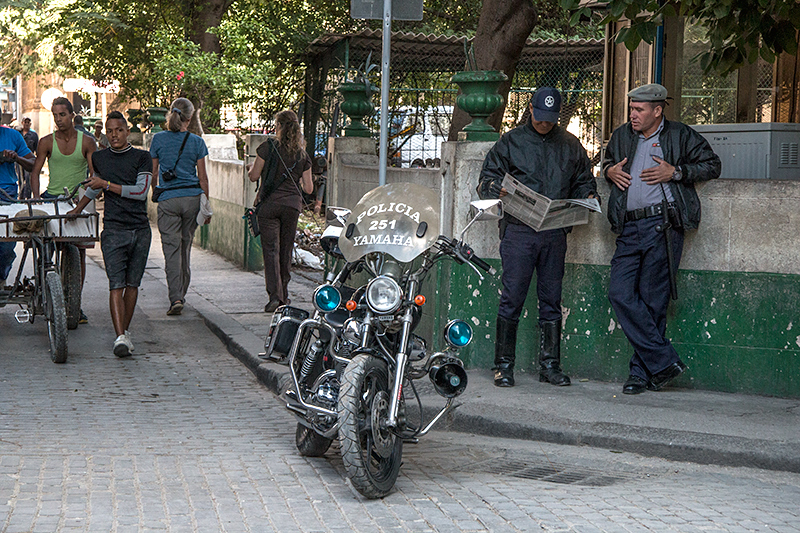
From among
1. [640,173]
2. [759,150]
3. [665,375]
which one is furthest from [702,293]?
[759,150]

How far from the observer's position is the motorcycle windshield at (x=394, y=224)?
4895 mm

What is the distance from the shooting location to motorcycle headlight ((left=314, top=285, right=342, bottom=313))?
4914 mm

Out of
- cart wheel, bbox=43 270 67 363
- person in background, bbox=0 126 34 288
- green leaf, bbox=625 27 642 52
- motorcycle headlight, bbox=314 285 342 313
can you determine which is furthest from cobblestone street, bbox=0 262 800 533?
person in background, bbox=0 126 34 288

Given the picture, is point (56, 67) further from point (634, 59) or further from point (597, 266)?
point (597, 266)

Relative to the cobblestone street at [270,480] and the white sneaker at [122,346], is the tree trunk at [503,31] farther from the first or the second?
the cobblestone street at [270,480]

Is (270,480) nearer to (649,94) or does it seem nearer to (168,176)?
(649,94)

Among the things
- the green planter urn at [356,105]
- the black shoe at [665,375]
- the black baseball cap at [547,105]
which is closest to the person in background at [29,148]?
the green planter urn at [356,105]

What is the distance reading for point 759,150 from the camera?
24.1 ft

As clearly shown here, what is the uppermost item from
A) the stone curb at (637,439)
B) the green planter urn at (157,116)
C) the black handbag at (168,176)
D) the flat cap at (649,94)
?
the green planter urn at (157,116)

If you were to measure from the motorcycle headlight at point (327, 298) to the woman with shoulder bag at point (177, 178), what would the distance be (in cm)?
482

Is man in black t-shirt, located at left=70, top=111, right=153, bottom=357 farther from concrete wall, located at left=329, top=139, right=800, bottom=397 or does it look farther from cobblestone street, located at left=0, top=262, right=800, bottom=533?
concrete wall, located at left=329, top=139, right=800, bottom=397

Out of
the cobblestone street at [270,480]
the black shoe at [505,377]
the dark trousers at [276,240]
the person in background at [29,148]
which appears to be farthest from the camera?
the person in background at [29,148]

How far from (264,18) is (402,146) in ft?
18.8

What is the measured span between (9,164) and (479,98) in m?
4.96
